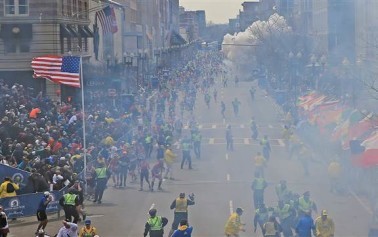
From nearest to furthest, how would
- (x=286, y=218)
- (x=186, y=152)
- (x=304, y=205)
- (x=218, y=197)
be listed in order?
(x=286, y=218) < (x=304, y=205) < (x=218, y=197) < (x=186, y=152)

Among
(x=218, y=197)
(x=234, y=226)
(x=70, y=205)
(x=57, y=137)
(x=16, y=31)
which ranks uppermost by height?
(x=16, y=31)

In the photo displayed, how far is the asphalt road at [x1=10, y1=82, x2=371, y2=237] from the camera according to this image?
22203mm

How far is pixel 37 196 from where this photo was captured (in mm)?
23047

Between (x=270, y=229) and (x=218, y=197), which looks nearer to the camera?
(x=270, y=229)

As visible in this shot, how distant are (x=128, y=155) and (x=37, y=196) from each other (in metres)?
6.67

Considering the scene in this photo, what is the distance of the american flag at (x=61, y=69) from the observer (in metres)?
28.0

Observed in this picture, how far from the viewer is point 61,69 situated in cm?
2858

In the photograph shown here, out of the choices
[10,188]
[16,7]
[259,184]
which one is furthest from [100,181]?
[16,7]

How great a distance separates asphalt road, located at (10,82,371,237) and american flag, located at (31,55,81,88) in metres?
3.55

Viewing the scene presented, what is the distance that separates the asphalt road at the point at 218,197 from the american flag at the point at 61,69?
11.7 feet

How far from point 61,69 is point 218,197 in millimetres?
6290

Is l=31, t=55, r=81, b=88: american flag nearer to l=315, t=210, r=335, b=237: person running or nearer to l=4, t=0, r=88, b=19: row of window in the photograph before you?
l=315, t=210, r=335, b=237: person running

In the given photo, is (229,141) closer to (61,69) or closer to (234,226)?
(61,69)

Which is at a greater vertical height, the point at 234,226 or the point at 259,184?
the point at 259,184
